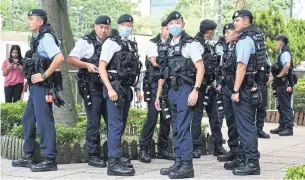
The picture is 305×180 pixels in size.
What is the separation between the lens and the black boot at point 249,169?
22.9 ft

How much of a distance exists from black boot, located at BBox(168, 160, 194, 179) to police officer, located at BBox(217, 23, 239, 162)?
122 cm

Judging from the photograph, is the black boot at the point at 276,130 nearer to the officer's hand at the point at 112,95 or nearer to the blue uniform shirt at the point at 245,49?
the blue uniform shirt at the point at 245,49

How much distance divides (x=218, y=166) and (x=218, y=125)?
1.07 metres

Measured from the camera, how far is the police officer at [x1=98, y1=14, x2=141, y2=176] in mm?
6941

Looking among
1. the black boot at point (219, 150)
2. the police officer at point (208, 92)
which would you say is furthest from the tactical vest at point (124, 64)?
the black boot at point (219, 150)

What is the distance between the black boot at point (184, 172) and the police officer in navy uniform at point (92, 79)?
49.1 inches

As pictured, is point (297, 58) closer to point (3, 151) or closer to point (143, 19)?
point (3, 151)

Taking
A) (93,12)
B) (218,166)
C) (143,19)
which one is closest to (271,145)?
(218,166)

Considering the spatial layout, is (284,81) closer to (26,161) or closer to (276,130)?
(276,130)

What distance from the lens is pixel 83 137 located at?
27.7 ft

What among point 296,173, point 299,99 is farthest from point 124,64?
point 299,99

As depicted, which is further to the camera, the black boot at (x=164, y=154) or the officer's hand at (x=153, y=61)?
the black boot at (x=164, y=154)

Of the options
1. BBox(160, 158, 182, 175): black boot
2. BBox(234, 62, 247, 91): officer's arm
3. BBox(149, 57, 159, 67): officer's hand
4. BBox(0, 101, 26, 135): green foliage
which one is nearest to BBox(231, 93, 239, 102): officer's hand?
BBox(234, 62, 247, 91): officer's arm

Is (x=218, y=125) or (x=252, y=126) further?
(x=218, y=125)
